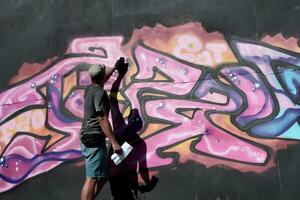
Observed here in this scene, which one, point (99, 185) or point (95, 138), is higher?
point (95, 138)

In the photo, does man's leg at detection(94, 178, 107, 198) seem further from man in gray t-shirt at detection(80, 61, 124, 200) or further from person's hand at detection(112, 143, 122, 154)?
person's hand at detection(112, 143, 122, 154)

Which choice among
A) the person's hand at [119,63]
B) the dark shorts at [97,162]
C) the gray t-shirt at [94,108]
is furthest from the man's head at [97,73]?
the dark shorts at [97,162]

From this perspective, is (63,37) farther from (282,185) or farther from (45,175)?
(282,185)

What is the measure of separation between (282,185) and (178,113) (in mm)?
1491

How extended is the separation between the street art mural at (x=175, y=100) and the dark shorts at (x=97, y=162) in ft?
2.02

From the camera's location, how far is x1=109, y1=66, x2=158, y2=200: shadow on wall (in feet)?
20.3

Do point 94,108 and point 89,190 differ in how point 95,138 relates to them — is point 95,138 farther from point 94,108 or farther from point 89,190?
point 89,190

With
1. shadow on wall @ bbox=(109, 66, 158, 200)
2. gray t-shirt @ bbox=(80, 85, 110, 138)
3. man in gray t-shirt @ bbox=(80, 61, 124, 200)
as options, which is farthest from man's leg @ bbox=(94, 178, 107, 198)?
gray t-shirt @ bbox=(80, 85, 110, 138)

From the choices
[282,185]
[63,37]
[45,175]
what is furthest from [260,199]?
[63,37]

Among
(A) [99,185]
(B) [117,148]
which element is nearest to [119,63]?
(B) [117,148]

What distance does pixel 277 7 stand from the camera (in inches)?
234

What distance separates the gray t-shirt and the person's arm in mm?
73

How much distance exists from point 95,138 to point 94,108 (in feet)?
1.19

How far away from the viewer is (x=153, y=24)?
6.37 m
